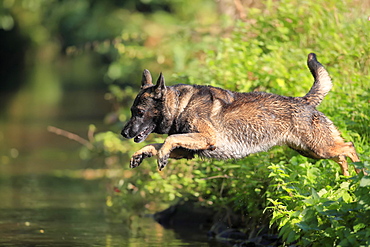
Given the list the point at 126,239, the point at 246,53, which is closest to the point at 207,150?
the point at 126,239

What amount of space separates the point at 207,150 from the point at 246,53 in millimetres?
3626

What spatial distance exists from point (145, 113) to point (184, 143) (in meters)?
0.64

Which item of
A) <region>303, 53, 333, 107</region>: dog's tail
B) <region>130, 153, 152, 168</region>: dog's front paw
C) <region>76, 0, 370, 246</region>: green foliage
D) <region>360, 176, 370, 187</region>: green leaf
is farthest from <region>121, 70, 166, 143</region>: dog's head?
<region>360, 176, 370, 187</region>: green leaf

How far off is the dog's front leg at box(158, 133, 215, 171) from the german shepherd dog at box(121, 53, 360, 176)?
21mm

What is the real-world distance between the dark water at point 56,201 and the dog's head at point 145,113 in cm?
236

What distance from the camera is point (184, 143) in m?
8.16

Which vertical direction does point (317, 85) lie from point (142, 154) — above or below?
above

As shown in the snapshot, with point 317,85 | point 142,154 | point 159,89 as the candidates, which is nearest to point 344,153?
point 317,85

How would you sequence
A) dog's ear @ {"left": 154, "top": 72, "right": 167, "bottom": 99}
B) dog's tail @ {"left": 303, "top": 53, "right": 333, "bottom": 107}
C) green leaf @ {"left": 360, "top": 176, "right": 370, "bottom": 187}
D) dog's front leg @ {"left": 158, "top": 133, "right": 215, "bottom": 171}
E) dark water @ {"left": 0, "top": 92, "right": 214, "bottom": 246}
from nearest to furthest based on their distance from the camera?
green leaf @ {"left": 360, "top": 176, "right": 370, "bottom": 187}, dog's front leg @ {"left": 158, "top": 133, "right": 215, "bottom": 171}, dog's ear @ {"left": 154, "top": 72, "right": 167, "bottom": 99}, dog's tail @ {"left": 303, "top": 53, "right": 333, "bottom": 107}, dark water @ {"left": 0, "top": 92, "right": 214, "bottom": 246}

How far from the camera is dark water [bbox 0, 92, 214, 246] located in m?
10.8

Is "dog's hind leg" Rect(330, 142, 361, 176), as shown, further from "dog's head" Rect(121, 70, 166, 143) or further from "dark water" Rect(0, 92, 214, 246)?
"dark water" Rect(0, 92, 214, 246)

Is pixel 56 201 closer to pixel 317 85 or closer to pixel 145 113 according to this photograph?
pixel 145 113

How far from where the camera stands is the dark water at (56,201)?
10.8 meters

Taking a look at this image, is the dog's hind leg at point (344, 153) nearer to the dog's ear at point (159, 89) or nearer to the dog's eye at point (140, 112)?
the dog's ear at point (159, 89)
